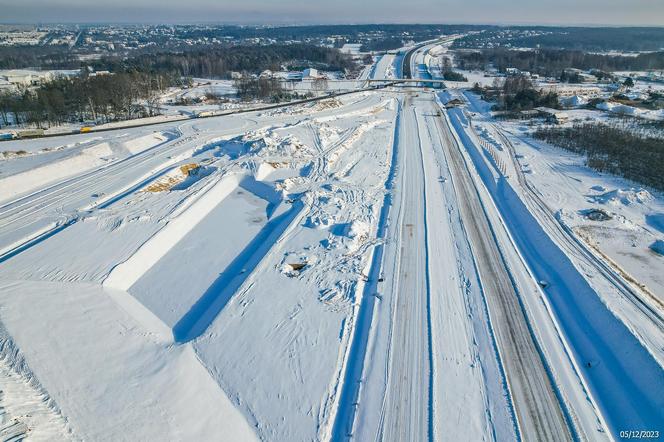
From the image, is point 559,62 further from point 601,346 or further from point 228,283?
point 228,283

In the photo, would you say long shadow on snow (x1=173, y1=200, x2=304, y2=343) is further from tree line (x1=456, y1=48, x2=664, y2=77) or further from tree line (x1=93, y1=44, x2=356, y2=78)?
tree line (x1=456, y1=48, x2=664, y2=77)

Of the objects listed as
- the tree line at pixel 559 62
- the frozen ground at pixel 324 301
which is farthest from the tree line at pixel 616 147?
the tree line at pixel 559 62

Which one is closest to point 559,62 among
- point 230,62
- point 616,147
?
point 616,147

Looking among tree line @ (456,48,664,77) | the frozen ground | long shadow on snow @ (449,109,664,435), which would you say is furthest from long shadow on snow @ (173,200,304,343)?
tree line @ (456,48,664,77)

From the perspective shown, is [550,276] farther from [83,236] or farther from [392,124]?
[392,124]

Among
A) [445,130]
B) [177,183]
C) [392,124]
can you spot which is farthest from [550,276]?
[392,124]
